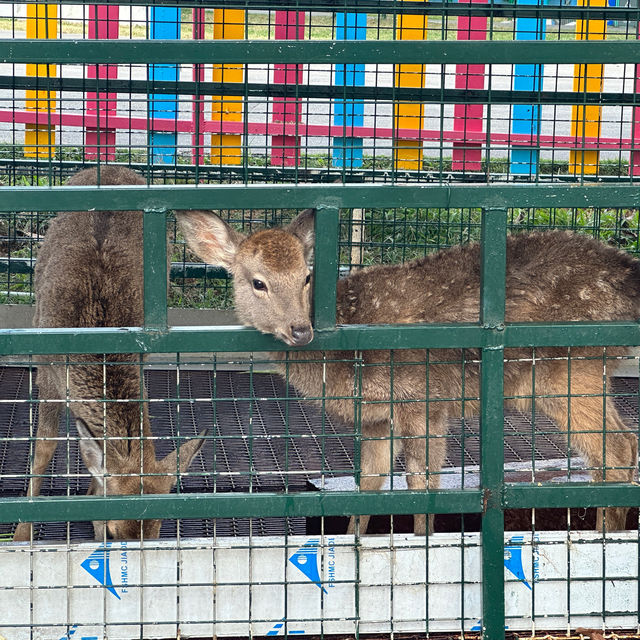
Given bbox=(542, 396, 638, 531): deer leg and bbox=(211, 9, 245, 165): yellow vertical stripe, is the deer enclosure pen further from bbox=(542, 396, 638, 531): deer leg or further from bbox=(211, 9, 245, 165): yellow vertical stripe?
bbox=(211, 9, 245, 165): yellow vertical stripe

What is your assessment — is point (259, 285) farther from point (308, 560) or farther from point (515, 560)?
point (515, 560)

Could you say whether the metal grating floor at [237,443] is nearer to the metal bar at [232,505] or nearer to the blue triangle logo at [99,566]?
the blue triangle logo at [99,566]

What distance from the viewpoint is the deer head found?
17.1 feet

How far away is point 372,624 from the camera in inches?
175

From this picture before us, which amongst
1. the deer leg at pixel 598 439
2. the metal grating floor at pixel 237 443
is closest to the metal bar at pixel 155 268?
the metal grating floor at pixel 237 443

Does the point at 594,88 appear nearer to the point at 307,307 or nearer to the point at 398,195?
the point at 307,307

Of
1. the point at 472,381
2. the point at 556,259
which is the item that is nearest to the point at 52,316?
the point at 472,381

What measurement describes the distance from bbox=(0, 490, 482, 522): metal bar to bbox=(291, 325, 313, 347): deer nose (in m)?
0.61

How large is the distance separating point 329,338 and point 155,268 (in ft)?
2.35

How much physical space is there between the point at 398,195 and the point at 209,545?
1627 millimetres

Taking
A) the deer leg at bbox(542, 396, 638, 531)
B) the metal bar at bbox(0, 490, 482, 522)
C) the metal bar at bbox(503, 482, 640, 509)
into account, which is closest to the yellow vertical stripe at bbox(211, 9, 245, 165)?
the deer leg at bbox(542, 396, 638, 531)

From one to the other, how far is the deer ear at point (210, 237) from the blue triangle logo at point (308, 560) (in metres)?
1.58

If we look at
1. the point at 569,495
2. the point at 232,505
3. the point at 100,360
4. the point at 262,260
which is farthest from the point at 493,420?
the point at 100,360

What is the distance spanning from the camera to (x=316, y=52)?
13.2ft
